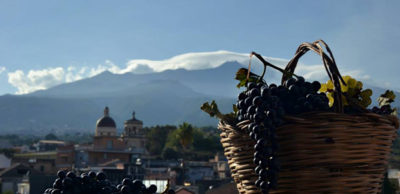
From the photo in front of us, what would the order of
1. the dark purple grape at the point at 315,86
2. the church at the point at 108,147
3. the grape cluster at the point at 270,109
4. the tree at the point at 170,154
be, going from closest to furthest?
the grape cluster at the point at 270,109 → the dark purple grape at the point at 315,86 → the church at the point at 108,147 → the tree at the point at 170,154

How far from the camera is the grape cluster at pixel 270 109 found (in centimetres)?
102

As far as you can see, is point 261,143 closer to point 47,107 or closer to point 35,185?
point 35,185

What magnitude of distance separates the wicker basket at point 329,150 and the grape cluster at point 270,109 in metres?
0.02

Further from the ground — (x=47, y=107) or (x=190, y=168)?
(x=47, y=107)

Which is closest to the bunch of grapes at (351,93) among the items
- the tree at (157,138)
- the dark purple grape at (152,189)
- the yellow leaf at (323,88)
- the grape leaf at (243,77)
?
the yellow leaf at (323,88)

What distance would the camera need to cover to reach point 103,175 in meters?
1.07

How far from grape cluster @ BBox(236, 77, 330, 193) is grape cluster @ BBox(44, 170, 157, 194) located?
20 cm

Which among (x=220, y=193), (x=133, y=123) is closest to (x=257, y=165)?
(x=220, y=193)

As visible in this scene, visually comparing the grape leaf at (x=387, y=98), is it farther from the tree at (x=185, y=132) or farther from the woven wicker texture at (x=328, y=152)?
the tree at (x=185, y=132)

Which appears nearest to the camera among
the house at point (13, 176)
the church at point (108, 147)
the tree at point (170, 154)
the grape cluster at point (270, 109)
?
the grape cluster at point (270, 109)

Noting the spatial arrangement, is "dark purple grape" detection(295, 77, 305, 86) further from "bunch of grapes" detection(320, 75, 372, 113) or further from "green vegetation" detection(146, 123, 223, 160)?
"green vegetation" detection(146, 123, 223, 160)

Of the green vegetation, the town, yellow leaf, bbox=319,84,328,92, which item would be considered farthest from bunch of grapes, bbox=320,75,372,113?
the green vegetation

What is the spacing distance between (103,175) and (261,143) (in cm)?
28

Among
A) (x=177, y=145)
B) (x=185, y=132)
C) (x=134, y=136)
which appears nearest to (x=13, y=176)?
(x=185, y=132)
